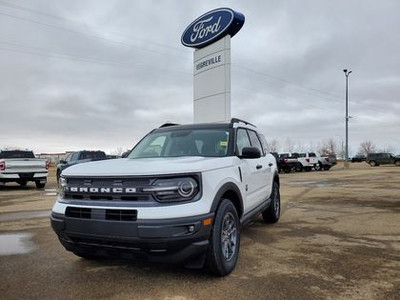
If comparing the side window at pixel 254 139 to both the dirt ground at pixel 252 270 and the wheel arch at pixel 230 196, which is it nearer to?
the dirt ground at pixel 252 270

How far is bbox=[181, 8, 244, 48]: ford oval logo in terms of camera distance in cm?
1641

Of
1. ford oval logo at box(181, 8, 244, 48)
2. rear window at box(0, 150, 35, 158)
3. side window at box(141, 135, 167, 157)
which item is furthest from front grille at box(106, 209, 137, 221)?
rear window at box(0, 150, 35, 158)

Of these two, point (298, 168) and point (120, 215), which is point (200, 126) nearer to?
point (120, 215)

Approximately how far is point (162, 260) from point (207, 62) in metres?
14.6

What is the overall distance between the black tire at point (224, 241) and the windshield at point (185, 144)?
910 millimetres

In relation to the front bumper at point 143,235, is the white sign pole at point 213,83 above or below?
above

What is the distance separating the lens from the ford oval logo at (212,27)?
646 inches

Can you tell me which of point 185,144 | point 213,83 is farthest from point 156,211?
point 213,83

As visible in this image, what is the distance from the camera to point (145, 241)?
3.77 metres

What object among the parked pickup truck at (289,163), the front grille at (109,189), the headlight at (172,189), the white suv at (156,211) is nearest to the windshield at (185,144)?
the white suv at (156,211)

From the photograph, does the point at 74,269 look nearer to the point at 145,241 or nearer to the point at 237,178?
the point at 145,241

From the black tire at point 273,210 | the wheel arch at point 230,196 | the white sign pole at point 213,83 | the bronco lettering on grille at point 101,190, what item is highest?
the white sign pole at point 213,83

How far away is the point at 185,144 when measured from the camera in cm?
560

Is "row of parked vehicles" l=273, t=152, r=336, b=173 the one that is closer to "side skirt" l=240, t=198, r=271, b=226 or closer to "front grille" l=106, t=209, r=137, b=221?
"side skirt" l=240, t=198, r=271, b=226
